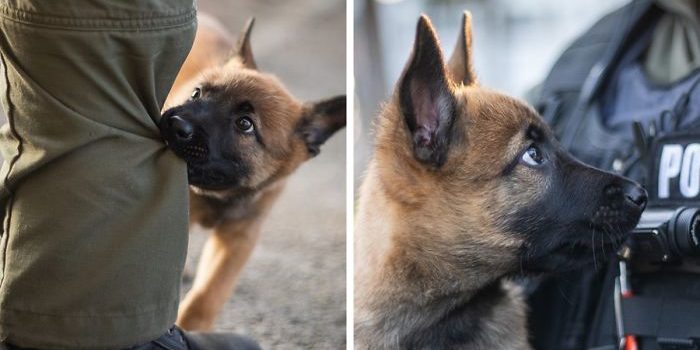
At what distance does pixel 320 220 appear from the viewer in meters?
3.69

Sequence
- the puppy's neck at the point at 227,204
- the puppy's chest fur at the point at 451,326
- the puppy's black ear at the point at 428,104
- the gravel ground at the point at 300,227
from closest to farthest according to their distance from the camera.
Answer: the puppy's black ear at the point at 428,104
the puppy's chest fur at the point at 451,326
the puppy's neck at the point at 227,204
the gravel ground at the point at 300,227

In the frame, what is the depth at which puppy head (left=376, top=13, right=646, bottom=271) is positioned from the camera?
195cm

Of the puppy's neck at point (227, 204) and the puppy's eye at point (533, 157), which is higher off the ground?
the puppy's eye at point (533, 157)

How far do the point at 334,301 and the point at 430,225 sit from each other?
957 millimetres

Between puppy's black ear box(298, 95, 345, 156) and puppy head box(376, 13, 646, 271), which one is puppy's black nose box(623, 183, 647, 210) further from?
puppy's black ear box(298, 95, 345, 156)

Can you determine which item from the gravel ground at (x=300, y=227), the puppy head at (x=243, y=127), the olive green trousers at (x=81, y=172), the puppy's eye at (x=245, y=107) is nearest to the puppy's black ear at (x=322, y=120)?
the puppy head at (x=243, y=127)

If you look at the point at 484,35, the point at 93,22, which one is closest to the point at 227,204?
the point at 93,22

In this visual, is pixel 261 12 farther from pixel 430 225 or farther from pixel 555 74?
pixel 430 225

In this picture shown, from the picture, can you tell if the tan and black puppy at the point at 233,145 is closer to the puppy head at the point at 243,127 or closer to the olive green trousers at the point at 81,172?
the puppy head at the point at 243,127

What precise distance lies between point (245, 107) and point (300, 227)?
139cm

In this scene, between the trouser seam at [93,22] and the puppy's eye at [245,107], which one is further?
the puppy's eye at [245,107]

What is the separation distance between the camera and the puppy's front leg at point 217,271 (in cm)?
247

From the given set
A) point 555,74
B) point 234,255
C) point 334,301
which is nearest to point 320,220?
point 334,301

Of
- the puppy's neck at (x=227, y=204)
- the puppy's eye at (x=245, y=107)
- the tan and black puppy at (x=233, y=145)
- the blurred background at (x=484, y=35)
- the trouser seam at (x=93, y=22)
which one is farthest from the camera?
the blurred background at (x=484, y=35)
